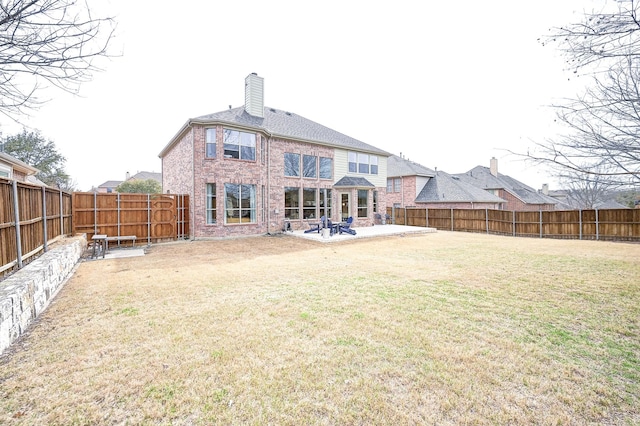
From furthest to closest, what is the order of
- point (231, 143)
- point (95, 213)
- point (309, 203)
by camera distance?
1. point (309, 203)
2. point (231, 143)
3. point (95, 213)

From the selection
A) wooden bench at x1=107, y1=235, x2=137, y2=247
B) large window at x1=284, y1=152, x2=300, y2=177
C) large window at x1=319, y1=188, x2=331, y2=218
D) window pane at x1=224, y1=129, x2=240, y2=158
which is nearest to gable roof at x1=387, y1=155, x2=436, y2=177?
large window at x1=319, y1=188, x2=331, y2=218

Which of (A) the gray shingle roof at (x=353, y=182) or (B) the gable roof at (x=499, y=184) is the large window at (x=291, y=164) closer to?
(A) the gray shingle roof at (x=353, y=182)

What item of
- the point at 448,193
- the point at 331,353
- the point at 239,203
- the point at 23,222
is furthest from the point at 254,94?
the point at 448,193

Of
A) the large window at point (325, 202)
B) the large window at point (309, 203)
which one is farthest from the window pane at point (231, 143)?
the large window at point (325, 202)

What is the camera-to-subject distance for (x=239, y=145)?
45.6 ft

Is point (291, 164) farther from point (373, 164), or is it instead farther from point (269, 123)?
point (373, 164)

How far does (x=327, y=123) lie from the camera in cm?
2177

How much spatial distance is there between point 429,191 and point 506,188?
12302mm

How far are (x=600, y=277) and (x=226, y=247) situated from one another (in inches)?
450

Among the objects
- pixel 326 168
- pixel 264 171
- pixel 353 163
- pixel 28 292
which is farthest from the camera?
→ pixel 353 163

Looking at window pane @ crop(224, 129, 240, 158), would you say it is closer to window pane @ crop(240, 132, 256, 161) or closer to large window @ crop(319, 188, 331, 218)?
window pane @ crop(240, 132, 256, 161)

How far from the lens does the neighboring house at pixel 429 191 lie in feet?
85.0

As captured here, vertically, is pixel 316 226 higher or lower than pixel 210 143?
lower

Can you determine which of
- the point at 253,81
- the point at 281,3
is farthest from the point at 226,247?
the point at 253,81
